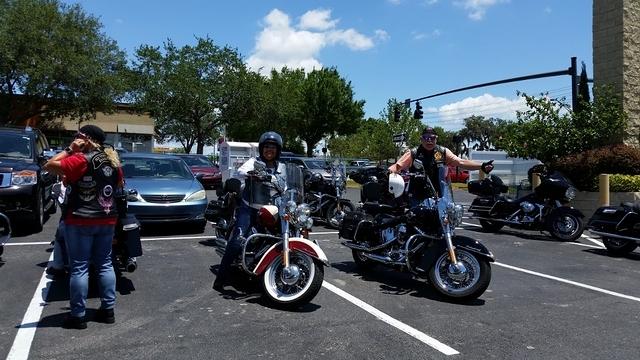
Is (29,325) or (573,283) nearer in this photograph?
(29,325)

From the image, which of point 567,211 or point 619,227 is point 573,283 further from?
point 567,211

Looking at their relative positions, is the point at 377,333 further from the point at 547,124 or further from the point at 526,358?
the point at 547,124

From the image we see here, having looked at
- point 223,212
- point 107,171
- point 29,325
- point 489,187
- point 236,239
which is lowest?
point 29,325

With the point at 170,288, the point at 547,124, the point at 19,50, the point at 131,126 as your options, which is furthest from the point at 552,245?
the point at 131,126

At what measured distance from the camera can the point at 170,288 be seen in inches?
256

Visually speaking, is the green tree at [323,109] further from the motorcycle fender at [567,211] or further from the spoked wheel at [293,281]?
the spoked wheel at [293,281]

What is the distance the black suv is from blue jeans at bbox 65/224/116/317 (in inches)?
193

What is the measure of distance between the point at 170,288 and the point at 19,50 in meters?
28.8

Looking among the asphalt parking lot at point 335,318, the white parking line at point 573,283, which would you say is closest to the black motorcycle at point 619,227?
the asphalt parking lot at point 335,318

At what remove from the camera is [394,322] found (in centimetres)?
538

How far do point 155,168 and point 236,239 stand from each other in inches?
228

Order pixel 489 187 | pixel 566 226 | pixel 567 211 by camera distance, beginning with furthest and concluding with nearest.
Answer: pixel 489 187, pixel 567 211, pixel 566 226

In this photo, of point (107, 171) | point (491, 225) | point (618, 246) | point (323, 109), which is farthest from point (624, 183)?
point (323, 109)

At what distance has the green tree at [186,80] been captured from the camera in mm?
42969
